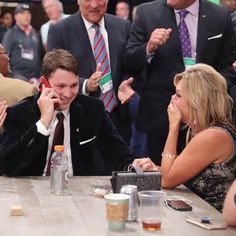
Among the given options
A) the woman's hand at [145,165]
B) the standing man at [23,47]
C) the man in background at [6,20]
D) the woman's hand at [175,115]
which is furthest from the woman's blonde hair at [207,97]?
the man in background at [6,20]

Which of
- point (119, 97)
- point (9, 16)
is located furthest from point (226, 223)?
point (9, 16)

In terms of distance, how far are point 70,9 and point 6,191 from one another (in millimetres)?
8781

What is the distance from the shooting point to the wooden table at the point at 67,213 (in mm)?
2736

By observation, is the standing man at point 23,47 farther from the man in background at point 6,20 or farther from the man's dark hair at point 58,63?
the man's dark hair at point 58,63

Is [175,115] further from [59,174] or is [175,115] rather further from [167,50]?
[167,50]

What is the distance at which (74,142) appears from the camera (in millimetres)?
4016

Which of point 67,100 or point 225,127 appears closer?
point 225,127

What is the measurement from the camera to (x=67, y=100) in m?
3.92

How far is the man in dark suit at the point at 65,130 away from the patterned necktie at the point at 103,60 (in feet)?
2.52

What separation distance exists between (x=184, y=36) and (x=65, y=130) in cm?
118

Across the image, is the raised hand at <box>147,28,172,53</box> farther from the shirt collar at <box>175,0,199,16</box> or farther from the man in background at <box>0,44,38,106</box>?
the man in background at <box>0,44,38,106</box>

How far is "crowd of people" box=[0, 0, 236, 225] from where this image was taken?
3.52 metres

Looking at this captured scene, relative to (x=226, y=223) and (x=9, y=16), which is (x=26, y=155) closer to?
(x=226, y=223)

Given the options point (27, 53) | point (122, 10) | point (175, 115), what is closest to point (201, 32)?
point (175, 115)
